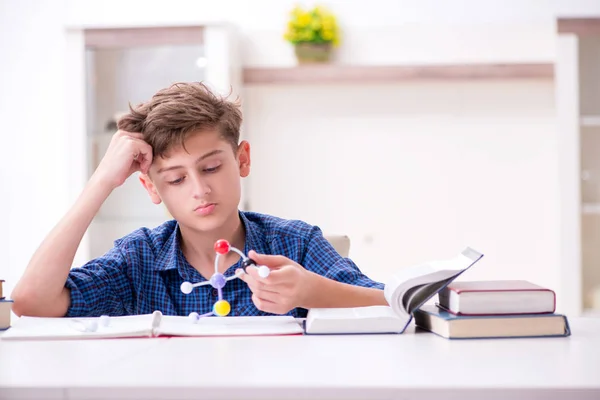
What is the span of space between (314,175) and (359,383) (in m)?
2.76

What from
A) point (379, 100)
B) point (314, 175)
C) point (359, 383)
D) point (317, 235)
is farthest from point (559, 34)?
point (359, 383)

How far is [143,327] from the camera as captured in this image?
127cm

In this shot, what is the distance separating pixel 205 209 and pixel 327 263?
1.07 ft

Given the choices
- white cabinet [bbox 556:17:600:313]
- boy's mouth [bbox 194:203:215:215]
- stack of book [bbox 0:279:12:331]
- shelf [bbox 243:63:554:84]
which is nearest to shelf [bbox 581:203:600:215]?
white cabinet [bbox 556:17:600:313]

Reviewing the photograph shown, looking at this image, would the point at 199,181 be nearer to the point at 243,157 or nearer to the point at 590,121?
the point at 243,157

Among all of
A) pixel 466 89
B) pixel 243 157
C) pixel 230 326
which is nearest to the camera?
pixel 230 326

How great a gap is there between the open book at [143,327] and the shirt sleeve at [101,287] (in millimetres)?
135

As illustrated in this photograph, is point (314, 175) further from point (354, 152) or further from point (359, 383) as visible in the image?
point (359, 383)

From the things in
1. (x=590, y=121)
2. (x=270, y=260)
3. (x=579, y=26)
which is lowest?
(x=270, y=260)

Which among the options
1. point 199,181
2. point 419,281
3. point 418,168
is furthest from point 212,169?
point 418,168

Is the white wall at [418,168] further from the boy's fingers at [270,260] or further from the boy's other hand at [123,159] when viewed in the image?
the boy's fingers at [270,260]

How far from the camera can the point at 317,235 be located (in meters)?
1.78

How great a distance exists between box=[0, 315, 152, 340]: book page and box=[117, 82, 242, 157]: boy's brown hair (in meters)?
0.42

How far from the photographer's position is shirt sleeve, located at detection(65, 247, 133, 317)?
5.07 feet
